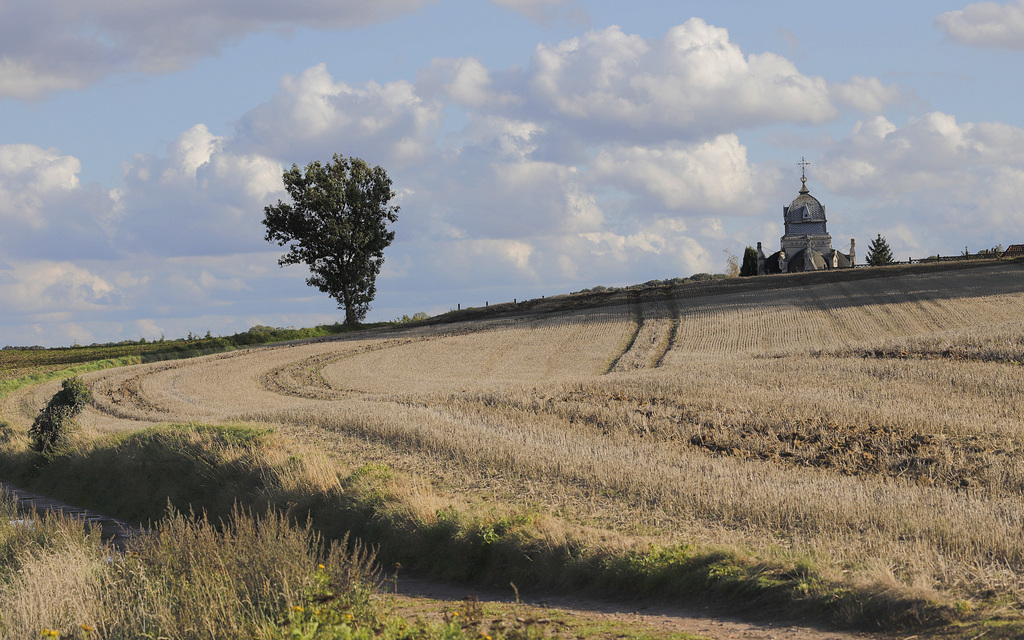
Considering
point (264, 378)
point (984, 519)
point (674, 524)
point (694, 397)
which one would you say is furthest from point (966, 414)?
point (264, 378)

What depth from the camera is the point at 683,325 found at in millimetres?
47781

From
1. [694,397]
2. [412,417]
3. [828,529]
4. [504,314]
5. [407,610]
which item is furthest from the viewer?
[504,314]

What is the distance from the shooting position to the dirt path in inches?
360

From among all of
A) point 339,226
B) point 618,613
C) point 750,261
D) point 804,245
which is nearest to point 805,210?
point 804,245

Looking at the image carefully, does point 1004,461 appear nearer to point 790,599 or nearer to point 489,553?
point 790,599

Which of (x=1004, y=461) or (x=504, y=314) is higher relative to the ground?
(x=504, y=314)

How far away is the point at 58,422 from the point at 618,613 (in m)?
21.2

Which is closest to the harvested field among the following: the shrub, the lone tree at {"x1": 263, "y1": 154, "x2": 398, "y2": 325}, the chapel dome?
the shrub

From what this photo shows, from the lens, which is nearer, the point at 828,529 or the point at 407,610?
the point at 407,610

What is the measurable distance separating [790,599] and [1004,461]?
9.20 metres

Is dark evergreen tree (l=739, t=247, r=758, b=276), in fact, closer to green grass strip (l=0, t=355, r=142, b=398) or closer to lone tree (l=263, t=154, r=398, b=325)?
lone tree (l=263, t=154, r=398, b=325)

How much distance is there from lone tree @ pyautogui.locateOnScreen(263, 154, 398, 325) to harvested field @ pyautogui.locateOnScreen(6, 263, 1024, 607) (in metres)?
23.5

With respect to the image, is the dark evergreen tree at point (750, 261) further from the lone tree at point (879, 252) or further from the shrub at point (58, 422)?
the shrub at point (58, 422)

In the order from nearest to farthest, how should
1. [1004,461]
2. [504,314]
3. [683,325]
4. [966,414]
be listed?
[1004,461], [966,414], [683,325], [504,314]
